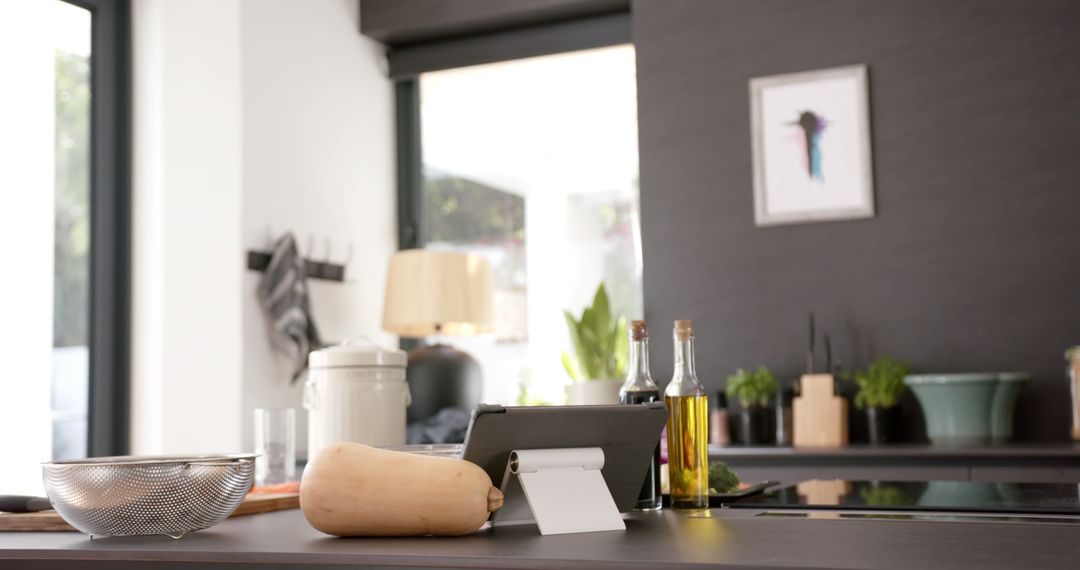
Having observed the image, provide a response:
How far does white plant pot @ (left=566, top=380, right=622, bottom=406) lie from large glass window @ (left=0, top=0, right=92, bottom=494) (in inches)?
60.6

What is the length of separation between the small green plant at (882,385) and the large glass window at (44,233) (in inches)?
94.3

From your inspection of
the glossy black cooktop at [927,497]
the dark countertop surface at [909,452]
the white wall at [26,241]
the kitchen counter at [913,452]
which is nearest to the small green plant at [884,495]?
the glossy black cooktop at [927,497]

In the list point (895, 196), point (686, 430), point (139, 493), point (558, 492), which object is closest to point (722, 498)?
point (686, 430)

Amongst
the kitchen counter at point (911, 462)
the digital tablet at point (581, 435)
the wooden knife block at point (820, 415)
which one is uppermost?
the digital tablet at point (581, 435)

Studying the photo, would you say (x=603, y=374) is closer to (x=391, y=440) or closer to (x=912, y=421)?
(x=912, y=421)

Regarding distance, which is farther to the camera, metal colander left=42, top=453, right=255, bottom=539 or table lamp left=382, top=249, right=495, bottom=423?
table lamp left=382, top=249, right=495, bottom=423

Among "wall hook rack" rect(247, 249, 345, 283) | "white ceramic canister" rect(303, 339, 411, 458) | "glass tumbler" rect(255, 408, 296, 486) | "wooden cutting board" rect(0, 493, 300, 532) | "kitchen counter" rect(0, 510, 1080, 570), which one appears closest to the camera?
"kitchen counter" rect(0, 510, 1080, 570)

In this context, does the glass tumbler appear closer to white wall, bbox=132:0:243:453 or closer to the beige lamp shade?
white wall, bbox=132:0:243:453

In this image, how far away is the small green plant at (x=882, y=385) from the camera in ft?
10.6

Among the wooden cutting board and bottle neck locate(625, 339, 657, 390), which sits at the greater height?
bottle neck locate(625, 339, 657, 390)

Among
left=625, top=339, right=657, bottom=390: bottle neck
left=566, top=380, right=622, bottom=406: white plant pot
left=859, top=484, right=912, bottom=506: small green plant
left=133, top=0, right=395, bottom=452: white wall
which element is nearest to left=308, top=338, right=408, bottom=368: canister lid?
left=625, top=339, right=657, bottom=390: bottle neck

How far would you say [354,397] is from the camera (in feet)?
5.45

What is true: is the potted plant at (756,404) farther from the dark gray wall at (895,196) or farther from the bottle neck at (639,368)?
the bottle neck at (639,368)

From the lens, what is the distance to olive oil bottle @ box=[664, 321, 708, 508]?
1349 millimetres
